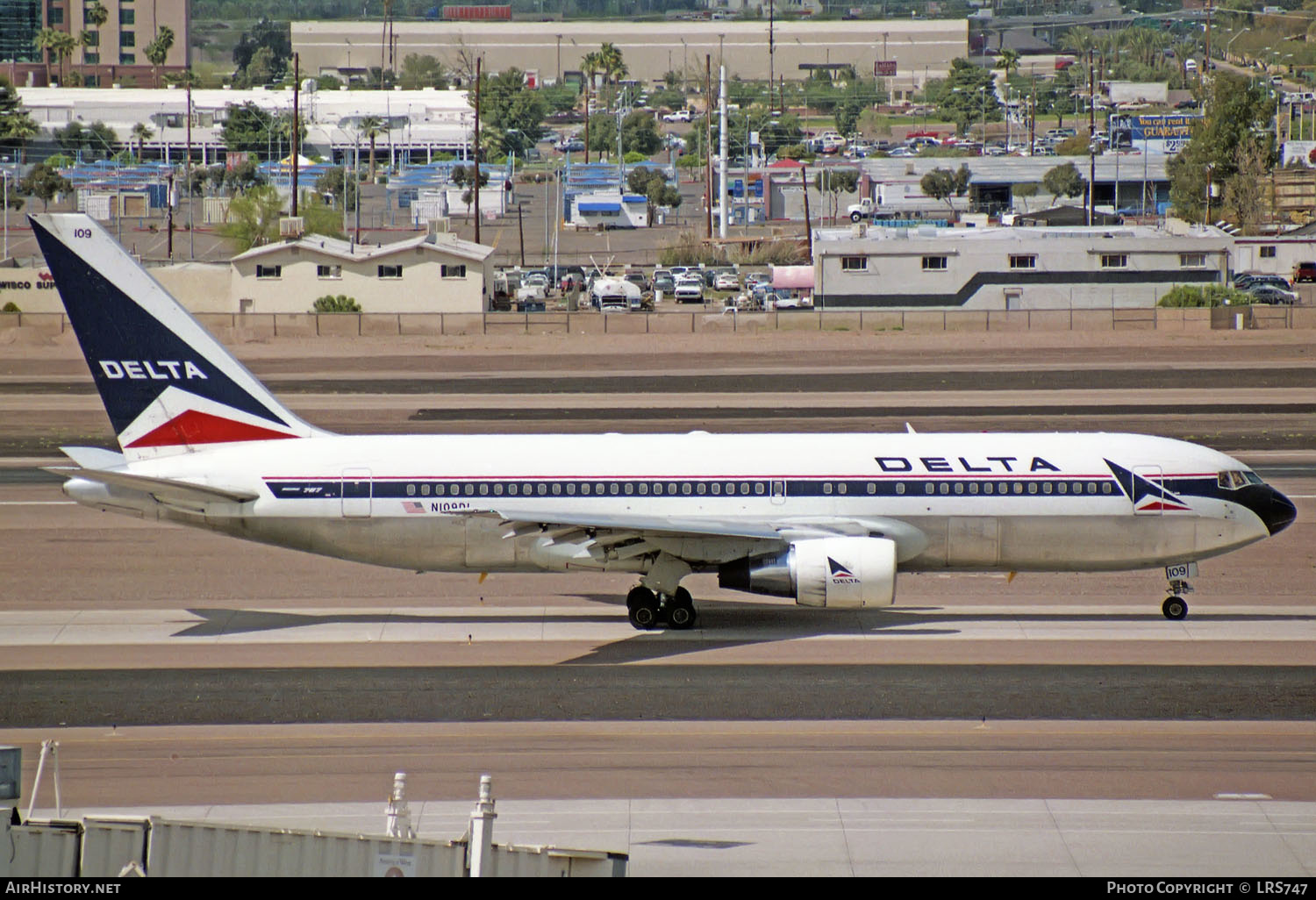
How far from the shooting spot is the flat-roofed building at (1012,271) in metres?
94.1

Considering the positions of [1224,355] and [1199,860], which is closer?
[1199,860]

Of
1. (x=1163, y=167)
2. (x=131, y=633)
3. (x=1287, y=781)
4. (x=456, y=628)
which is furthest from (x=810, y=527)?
(x=1163, y=167)

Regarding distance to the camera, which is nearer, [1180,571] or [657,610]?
[657,610]

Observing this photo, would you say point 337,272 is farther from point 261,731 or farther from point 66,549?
point 261,731

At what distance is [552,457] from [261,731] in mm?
9015

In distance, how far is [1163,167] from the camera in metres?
161

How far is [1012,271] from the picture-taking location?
3713 inches

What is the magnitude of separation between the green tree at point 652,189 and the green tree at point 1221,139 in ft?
170

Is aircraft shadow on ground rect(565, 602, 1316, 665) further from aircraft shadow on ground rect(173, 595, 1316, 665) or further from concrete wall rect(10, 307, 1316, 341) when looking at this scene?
concrete wall rect(10, 307, 1316, 341)

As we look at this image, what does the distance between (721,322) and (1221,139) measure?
71.7 meters

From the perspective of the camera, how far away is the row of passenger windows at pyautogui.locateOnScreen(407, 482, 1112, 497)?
3106cm

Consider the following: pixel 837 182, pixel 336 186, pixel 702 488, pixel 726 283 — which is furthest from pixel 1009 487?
pixel 336 186

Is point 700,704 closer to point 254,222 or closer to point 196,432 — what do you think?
point 196,432

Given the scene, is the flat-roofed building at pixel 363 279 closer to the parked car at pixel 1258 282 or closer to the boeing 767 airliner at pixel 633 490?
the parked car at pixel 1258 282
